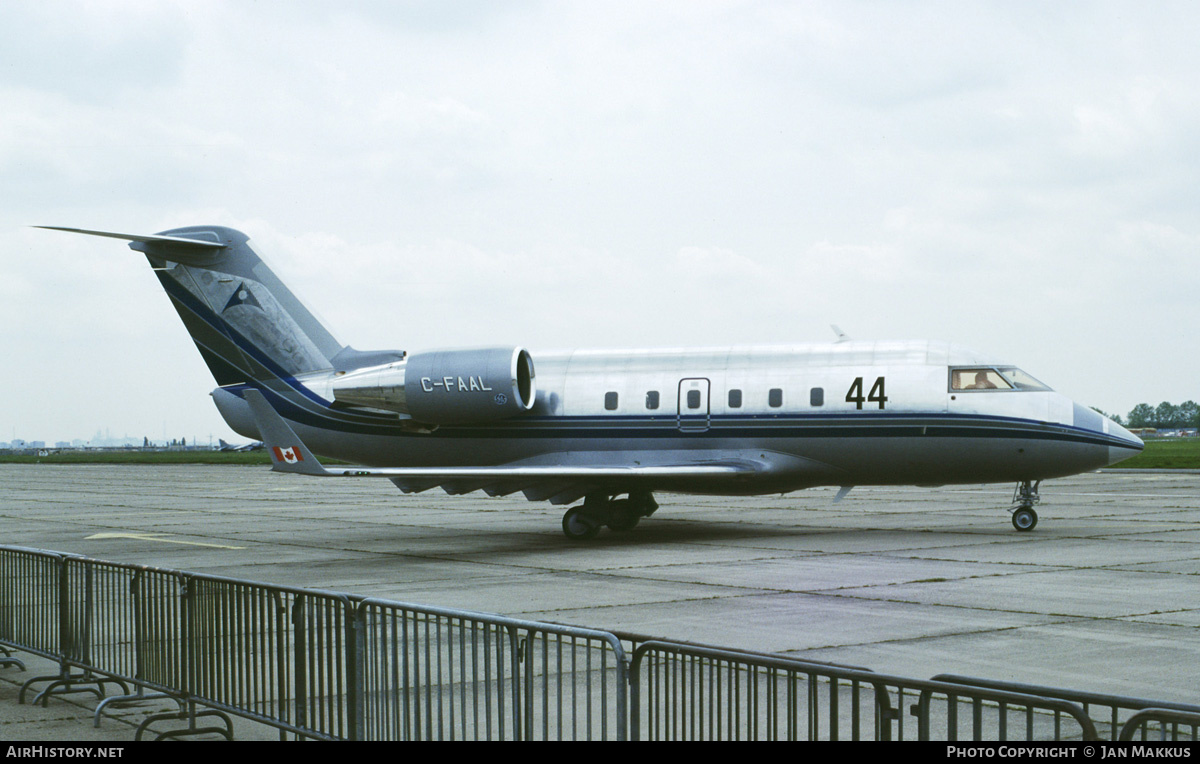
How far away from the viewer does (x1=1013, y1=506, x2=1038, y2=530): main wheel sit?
20.0 meters

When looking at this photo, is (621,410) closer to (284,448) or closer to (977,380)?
(977,380)

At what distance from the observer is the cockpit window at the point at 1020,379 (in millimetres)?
18719

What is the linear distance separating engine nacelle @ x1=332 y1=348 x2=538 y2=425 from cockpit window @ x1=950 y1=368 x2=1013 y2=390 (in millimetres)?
7072

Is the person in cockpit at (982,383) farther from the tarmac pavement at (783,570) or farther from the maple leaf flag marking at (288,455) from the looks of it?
the maple leaf flag marking at (288,455)

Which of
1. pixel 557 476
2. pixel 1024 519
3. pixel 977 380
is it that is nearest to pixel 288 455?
pixel 557 476

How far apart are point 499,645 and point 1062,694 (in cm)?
284

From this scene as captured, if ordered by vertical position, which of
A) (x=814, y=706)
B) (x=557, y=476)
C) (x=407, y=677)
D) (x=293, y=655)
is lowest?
(x=293, y=655)

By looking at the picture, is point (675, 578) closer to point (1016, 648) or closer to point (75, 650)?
point (1016, 648)

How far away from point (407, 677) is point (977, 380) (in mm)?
14261

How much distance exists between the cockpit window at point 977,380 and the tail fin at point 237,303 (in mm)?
11264

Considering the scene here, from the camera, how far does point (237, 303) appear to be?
21812 mm

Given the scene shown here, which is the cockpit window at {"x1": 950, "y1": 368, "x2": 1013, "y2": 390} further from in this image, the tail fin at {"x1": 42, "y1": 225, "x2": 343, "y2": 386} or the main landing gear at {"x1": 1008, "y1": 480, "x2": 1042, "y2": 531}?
the tail fin at {"x1": 42, "y1": 225, "x2": 343, "y2": 386}

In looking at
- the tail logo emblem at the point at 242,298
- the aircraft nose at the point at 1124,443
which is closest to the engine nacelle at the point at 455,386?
the tail logo emblem at the point at 242,298

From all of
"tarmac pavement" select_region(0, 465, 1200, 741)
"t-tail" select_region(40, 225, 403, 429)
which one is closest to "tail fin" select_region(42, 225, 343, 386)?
"t-tail" select_region(40, 225, 403, 429)
